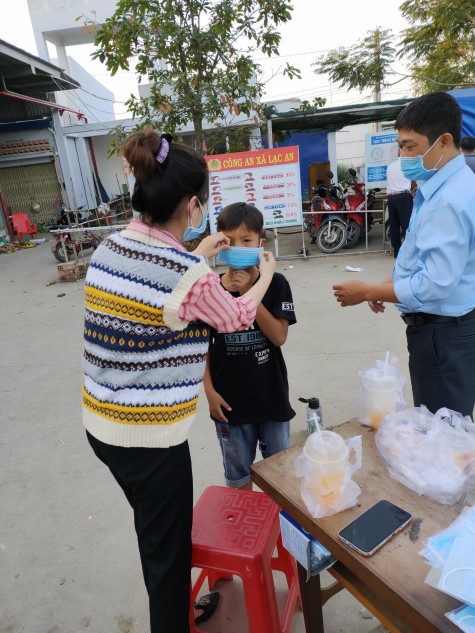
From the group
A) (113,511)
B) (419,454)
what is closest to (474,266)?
(419,454)

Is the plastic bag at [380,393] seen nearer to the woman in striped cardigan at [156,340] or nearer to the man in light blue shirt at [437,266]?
the man in light blue shirt at [437,266]

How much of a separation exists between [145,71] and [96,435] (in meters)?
6.08

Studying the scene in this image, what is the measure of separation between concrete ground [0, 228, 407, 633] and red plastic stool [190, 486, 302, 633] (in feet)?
1.18

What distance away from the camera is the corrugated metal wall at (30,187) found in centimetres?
1370

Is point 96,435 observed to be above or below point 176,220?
below

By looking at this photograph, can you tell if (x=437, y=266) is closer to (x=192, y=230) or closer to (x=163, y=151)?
(x=192, y=230)

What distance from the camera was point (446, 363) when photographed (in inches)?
62.1

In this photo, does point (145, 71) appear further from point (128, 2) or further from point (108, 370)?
point (108, 370)

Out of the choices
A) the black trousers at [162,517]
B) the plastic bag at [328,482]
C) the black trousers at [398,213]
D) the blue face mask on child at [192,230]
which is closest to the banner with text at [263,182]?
the black trousers at [398,213]

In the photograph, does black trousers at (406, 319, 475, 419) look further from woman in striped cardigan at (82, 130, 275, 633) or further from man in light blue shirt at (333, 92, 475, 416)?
woman in striped cardigan at (82, 130, 275, 633)

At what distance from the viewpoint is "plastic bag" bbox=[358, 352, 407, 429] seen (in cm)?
140

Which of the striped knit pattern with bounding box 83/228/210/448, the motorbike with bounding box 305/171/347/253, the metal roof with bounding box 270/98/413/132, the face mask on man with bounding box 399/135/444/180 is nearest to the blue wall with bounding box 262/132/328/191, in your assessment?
the metal roof with bounding box 270/98/413/132

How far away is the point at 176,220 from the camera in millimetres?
1190

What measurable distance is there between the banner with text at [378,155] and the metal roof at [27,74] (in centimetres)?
779
